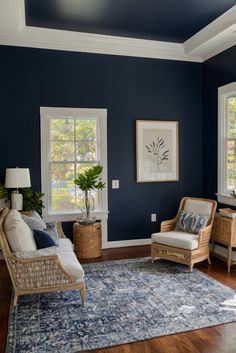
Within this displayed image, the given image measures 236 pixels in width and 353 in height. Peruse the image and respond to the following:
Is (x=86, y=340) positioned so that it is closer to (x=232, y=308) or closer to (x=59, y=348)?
(x=59, y=348)

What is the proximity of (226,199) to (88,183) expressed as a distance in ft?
6.85

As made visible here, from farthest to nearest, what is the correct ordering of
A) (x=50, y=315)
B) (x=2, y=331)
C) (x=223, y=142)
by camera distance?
(x=223, y=142)
(x=50, y=315)
(x=2, y=331)

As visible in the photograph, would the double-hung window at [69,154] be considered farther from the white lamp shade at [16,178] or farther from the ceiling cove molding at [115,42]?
the ceiling cove molding at [115,42]

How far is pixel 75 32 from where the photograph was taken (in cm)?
475

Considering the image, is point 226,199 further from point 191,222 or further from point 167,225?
point 167,225

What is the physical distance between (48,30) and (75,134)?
154 centimetres

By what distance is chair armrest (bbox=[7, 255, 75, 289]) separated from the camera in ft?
9.95

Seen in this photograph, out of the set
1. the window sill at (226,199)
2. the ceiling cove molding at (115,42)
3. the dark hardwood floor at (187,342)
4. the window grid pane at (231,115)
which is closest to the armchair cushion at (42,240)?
the dark hardwood floor at (187,342)

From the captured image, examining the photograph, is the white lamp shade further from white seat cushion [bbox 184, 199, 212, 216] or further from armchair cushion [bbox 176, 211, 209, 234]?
white seat cushion [bbox 184, 199, 212, 216]

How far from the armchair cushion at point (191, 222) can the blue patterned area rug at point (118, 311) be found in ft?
2.08

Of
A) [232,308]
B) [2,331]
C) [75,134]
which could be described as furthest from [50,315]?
[75,134]

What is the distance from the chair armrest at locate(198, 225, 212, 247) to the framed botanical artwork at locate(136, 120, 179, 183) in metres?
1.36

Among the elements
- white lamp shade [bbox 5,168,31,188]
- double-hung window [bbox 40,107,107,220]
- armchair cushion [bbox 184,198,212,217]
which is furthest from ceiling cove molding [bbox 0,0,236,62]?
armchair cushion [bbox 184,198,212,217]

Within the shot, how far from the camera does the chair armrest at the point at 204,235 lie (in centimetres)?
419
